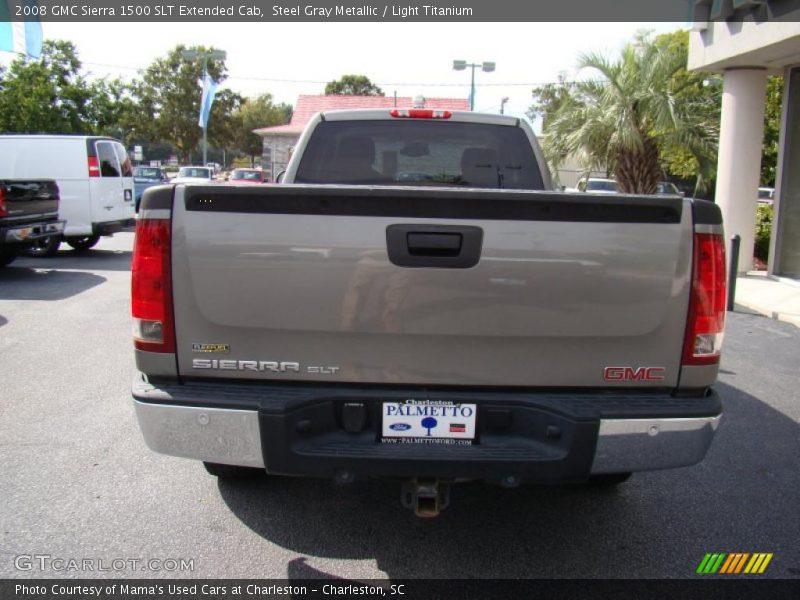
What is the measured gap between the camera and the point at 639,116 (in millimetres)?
12953

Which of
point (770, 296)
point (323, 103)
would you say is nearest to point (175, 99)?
point (323, 103)

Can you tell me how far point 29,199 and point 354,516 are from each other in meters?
9.16

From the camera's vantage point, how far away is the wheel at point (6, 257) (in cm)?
1098

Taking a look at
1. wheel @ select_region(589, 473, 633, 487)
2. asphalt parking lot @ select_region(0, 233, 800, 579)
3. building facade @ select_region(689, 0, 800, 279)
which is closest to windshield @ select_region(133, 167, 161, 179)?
building facade @ select_region(689, 0, 800, 279)

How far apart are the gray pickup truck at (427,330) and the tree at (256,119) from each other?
205 feet

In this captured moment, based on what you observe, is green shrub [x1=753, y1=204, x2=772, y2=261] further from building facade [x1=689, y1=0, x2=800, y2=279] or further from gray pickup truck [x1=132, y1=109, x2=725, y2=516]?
gray pickup truck [x1=132, y1=109, x2=725, y2=516]

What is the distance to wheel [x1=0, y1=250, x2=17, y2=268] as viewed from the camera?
432 inches

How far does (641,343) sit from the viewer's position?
8.53ft

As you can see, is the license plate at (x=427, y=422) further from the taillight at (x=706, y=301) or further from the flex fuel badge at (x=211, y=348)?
the taillight at (x=706, y=301)

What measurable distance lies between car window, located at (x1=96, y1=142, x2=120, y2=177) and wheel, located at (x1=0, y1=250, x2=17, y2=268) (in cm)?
252

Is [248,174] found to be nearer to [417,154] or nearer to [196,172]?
[196,172]

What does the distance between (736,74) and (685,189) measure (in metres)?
19.5

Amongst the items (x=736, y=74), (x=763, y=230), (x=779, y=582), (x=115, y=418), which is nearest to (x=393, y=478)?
(x=779, y=582)

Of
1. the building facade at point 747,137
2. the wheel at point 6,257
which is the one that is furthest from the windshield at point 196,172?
the building facade at point 747,137
